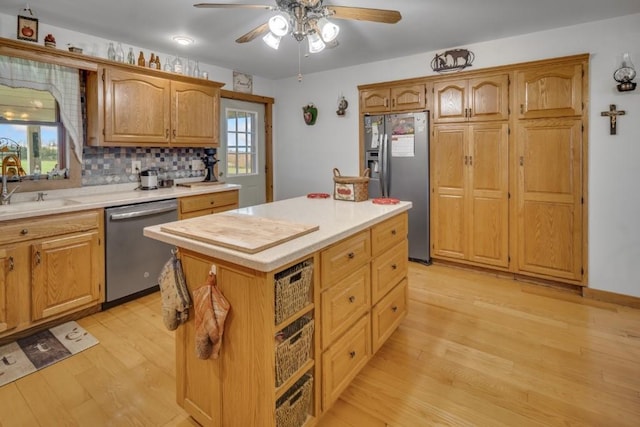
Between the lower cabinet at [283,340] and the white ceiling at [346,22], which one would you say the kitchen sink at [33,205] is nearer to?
the white ceiling at [346,22]

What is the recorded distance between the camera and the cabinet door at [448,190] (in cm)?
379

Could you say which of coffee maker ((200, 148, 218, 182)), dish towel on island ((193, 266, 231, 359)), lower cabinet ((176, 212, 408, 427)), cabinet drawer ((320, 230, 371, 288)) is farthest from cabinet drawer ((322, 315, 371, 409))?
coffee maker ((200, 148, 218, 182))

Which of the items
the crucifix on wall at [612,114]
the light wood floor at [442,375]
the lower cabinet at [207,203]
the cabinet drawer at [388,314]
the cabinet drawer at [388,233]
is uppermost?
the crucifix on wall at [612,114]

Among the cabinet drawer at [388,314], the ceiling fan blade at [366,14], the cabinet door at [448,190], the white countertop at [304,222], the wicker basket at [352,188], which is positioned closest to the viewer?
the white countertop at [304,222]

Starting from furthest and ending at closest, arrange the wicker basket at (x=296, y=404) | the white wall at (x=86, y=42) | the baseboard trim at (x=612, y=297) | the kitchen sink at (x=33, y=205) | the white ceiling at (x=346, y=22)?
the baseboard trim at (x=612, y=297), the white wall at (x=86, y=42), the white ceiling at (x=346, y=22), the kitchen sink at (x=33, y=205), the wicker basket at (x=296, y=404)

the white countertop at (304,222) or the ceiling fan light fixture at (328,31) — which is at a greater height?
the ceiling fan light fixture at (328,31)

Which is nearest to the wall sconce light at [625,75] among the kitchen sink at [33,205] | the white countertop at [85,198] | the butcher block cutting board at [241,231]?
the butcher block cutting board at [241,231]

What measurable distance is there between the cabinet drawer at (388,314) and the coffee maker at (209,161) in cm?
276

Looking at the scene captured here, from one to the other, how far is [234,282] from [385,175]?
3.04 m

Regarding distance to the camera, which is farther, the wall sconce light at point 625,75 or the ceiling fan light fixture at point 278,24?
the wall sconce light at point 625,75

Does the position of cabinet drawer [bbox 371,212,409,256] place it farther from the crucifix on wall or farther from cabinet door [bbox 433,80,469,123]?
the crucifix on wall

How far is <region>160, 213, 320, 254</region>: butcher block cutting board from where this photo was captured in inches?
55.6

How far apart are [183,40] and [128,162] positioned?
131 centimetres

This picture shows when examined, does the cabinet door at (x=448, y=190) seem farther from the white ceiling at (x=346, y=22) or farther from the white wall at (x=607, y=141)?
the white ceiling at (x=346, y=22)
